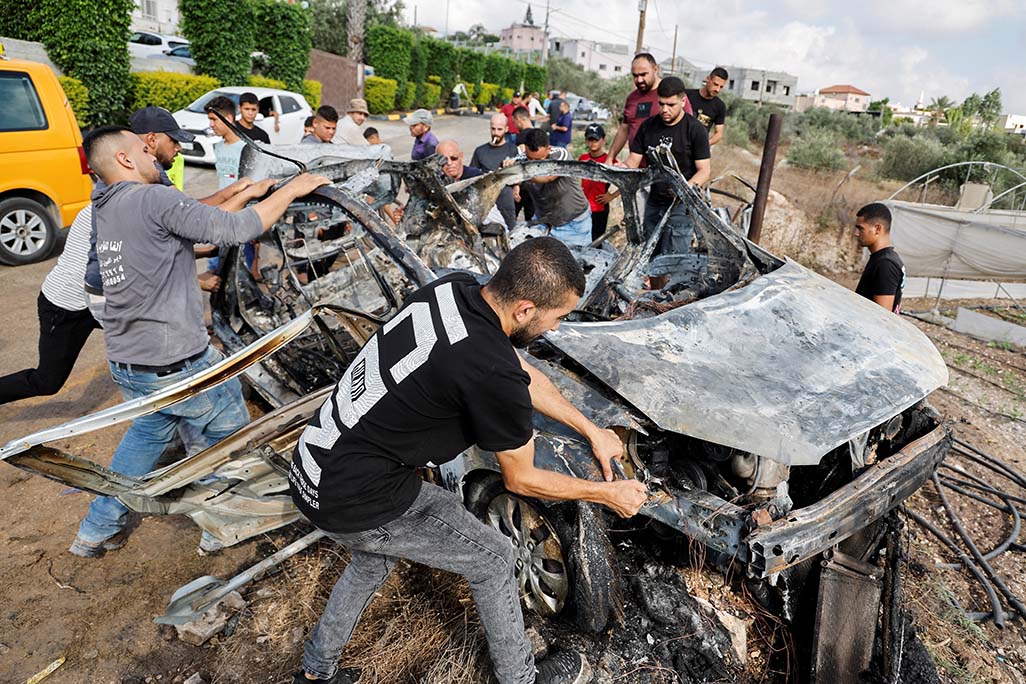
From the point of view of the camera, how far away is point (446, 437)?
2.00 metres

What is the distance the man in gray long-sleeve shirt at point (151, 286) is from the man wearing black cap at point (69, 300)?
1.25 feet

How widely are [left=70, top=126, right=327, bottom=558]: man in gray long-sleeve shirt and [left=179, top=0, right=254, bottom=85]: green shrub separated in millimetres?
16074

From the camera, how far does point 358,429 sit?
196cm

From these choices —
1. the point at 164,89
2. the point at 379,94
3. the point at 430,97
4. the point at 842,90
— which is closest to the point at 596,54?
the point at 842,90

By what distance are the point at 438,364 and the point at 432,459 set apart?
1.16ft

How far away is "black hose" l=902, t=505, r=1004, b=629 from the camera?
3211mm

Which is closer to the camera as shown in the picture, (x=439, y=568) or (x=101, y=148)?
(x=439, y=568)

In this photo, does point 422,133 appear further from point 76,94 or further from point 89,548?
point 76,94

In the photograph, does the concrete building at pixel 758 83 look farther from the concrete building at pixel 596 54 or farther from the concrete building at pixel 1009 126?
the concrete building at pixel 596 54

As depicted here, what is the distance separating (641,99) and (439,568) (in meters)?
5.52

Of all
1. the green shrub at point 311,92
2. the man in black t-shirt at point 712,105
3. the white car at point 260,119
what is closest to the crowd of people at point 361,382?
the man in black t-shirt at point 712,105

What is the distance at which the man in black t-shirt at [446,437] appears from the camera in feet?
6.11

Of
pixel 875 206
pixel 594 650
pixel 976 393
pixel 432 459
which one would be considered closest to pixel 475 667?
pixel 594 650

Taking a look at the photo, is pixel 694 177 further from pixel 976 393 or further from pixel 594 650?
pixel 594 650
